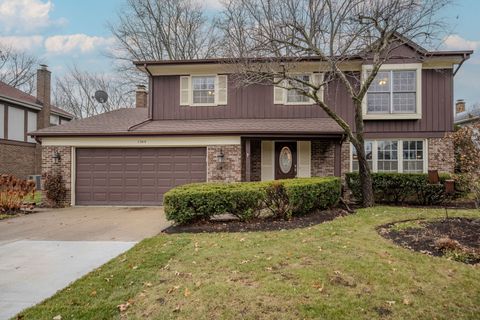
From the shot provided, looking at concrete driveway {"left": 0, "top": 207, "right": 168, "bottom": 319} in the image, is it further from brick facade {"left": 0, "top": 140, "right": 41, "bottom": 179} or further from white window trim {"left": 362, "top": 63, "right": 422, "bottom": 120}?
brick facade {"left": 0, "top": 140, "right": 41, "bottom": 179}

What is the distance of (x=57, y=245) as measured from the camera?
6.62m

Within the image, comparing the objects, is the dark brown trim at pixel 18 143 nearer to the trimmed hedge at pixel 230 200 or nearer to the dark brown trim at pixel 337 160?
the trimmed hedge at pixel 230 200

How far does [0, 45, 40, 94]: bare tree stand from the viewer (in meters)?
28.9

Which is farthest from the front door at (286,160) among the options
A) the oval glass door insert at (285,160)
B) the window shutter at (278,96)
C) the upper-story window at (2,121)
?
the upper-story window at (2,121)

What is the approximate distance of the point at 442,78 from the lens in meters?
12.9

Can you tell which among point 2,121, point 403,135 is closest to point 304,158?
point 403,135

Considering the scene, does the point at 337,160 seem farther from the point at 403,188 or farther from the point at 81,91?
the point at 81,91

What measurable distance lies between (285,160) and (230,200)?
602cm

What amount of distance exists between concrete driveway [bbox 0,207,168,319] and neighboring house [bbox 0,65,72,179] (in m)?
10.0

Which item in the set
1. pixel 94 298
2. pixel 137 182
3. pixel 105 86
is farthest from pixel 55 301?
pixel 105 86

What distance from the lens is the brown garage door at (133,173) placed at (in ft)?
39.6

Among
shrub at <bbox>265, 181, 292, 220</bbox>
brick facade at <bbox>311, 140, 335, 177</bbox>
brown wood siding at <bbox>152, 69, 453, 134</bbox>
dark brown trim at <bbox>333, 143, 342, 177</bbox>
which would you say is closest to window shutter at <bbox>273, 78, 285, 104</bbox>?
brown wood siding at <bbox>152, 69, 453, 134</bbox>

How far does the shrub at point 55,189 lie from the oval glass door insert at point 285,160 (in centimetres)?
824

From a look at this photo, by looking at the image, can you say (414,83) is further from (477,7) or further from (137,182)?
(137,182)
